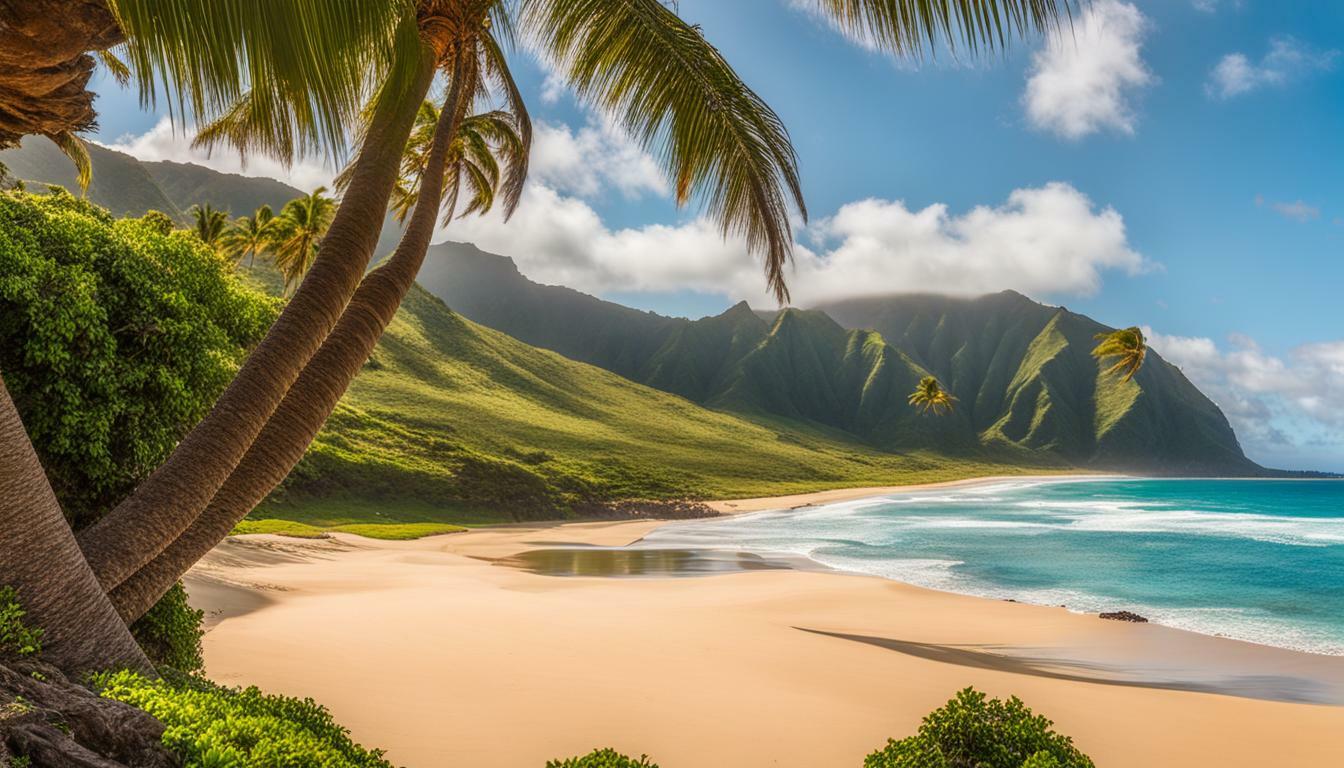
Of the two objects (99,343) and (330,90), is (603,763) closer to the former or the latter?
Answer: (330,90)

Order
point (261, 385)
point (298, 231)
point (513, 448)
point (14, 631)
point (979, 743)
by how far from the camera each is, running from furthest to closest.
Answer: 1. point (513, 448)
2. point (298, 231)
3. point (261, 385)
4. point (979, 743)
5. point (14, 631)

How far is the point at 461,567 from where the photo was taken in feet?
71.0

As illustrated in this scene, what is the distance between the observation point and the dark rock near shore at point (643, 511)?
52.6 m

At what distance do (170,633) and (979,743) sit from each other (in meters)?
6.60

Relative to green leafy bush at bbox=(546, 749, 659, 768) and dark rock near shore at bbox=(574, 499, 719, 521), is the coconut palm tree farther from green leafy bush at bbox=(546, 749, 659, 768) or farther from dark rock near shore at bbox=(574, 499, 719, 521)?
dark rock near shore at bbox=(574, 499, 719, 521)

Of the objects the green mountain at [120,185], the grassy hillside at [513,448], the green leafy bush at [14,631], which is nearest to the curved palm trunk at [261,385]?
the green leafy bush at [14,631]

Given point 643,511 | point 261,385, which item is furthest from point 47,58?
point 643,511

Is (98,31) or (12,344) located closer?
(98,31)

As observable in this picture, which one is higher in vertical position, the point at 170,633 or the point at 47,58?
the point at 47,58

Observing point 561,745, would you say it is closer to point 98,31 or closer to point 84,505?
point 84,505

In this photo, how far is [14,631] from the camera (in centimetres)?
345

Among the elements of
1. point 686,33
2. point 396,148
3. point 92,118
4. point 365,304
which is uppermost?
point 686,33

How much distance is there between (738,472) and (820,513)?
51238 millimetres

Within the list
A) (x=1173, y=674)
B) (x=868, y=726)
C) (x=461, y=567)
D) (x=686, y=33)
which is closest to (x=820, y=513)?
(x=461, y=567)
